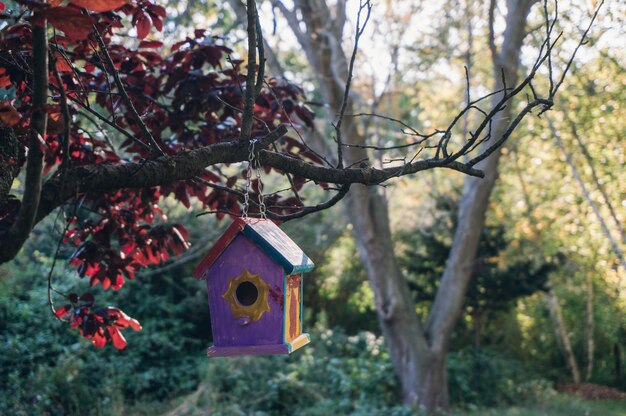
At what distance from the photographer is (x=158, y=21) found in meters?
2.99

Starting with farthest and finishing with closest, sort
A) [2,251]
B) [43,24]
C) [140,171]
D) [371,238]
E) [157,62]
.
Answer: [371,238], [157,62], [140,171], [2,251], [43,24]

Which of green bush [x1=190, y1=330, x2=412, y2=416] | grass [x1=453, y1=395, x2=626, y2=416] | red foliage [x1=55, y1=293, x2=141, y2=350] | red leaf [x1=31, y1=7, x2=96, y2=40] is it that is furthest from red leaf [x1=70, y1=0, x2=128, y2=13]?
grass [x1=453, y1=395, x2=626, y2=416]

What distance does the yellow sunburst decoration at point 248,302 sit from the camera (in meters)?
2.52

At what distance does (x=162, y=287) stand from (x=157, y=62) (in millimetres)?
7334

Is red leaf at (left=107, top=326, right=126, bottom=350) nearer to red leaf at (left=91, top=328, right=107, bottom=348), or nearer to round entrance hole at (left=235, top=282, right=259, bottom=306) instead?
red leaf at (left=91, top=328, right=107, bottom=348)

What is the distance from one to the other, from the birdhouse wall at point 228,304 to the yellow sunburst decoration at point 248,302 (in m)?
0.01

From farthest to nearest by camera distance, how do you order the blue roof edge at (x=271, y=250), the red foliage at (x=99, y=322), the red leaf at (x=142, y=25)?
the red foliage at (x=99, y=322) → the red leaf at (x=142, y=25) → the blue roof edge at (x=271, y=250)

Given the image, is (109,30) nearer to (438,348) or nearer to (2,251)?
(2,251)

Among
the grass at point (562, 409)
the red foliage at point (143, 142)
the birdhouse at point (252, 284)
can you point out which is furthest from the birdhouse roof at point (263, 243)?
A: the grass at point (562, 409)

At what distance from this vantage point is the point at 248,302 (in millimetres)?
2594

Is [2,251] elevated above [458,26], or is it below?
below

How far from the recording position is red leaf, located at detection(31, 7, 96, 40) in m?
1.50

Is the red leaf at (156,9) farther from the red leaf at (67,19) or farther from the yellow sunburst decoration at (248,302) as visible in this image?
the red leaf at (67,19)

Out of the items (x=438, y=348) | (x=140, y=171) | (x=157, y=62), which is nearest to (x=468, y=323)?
(x=438, y=348)
